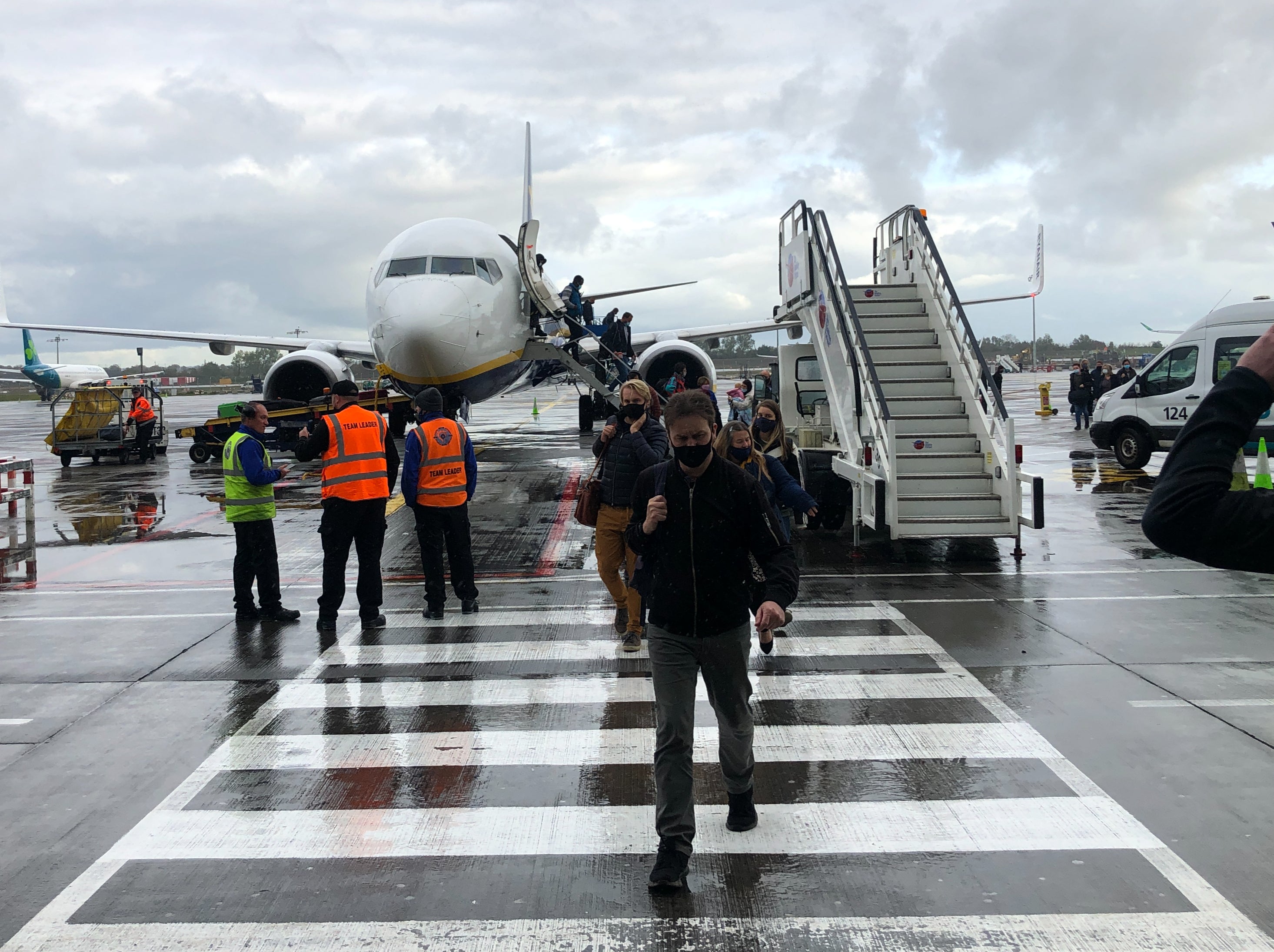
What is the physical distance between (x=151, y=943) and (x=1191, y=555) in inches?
137

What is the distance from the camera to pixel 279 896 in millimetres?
3996

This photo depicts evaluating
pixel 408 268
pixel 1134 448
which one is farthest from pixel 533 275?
pixel 1134 448

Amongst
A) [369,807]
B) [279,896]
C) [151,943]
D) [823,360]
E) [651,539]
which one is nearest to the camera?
[151,943]

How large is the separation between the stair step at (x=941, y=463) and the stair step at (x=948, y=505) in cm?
45

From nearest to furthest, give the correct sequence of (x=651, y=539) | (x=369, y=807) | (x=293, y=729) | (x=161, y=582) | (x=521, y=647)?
(x=651, y=539) → (x=369, y=807) → (x=293, y=729) → (x=521, y=647) → (x=161, y=582)

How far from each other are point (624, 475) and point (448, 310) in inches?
372

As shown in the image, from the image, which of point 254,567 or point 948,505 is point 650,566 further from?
point 948,505

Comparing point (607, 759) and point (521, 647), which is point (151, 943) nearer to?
point (607, 759)

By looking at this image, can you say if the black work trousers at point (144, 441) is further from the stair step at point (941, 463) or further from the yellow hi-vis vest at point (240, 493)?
the stair step at point (941, 463)

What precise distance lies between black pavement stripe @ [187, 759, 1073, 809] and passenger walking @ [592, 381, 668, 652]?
2.32 meters

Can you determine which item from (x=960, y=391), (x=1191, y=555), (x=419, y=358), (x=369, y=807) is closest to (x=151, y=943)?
(x=369, y=807)

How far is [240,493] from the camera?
8.60 meters

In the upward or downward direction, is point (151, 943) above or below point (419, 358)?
below

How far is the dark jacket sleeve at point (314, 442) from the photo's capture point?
850 centimetres
